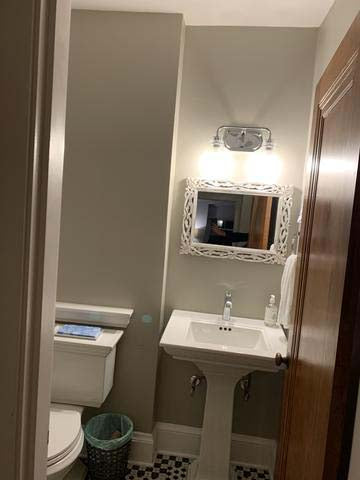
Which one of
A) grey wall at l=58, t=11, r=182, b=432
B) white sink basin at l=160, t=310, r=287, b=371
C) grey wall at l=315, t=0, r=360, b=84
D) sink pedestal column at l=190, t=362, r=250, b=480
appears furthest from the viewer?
grey wall at l=58, t=11, r=182, b=432

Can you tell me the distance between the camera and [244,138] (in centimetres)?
213

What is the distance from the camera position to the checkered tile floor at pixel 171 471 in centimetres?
210

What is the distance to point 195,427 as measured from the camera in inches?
91.3

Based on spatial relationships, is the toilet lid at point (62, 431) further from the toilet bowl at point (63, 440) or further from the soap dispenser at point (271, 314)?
the soap dispenser at point (271, 314)

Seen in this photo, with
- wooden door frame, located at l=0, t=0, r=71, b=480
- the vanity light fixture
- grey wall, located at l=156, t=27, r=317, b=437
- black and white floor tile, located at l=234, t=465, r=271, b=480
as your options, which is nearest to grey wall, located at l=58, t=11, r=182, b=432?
grey wall, located at l=156, t=27, r=317, b=437

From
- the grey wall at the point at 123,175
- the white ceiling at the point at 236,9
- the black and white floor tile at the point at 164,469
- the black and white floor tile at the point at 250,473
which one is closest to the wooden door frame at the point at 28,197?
the grey wall at the point at 123,175

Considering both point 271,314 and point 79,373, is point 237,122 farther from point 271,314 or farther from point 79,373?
point 79,373

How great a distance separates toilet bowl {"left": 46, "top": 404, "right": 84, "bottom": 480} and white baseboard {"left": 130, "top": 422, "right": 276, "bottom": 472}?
1.76ft

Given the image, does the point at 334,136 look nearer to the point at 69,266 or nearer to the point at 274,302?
the point at 274,302

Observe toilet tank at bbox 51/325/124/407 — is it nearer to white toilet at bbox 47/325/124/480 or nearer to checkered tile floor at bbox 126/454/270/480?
white toilet at bbox 47/325/124/480

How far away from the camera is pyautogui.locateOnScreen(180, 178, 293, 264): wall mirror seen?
217 cm

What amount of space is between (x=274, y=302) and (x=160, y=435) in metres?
1.11

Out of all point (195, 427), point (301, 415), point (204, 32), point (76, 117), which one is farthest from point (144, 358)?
point (204, 32)

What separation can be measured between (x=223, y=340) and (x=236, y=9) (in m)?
1.82
